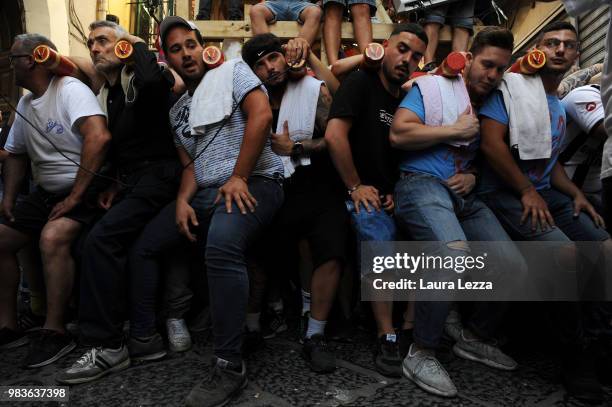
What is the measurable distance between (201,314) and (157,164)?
107 centimetres

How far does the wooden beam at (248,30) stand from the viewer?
3.92m

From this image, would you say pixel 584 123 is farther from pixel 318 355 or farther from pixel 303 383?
pixel 303 383

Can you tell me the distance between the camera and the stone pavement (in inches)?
83.0

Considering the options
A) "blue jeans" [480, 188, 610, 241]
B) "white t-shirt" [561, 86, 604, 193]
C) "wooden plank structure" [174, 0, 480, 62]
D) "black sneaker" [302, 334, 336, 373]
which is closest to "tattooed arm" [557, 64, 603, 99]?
"white t-shirt" [561, 86, 604, 193]

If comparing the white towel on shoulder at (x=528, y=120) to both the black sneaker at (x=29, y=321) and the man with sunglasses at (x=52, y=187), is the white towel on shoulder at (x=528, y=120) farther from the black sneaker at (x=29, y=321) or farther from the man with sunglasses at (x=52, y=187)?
the black sneaker at (x=29, y=321)

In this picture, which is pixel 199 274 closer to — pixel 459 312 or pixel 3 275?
pixel 3 275

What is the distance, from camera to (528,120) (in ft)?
8.87

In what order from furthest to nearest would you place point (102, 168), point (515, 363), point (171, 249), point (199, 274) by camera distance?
Result: point (199, 274), point (102, 168), point (171, 249), point (515, 363)

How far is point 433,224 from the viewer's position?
8.00 ft

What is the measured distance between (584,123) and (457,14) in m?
1.84

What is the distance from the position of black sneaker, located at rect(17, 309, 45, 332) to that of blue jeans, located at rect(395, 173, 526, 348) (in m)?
2.66

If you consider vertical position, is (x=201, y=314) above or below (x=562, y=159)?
below

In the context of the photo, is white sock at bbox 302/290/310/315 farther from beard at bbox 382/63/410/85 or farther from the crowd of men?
beard at bbox 382/63/410/85

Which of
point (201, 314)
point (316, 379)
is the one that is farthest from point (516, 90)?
point (201, 314)
